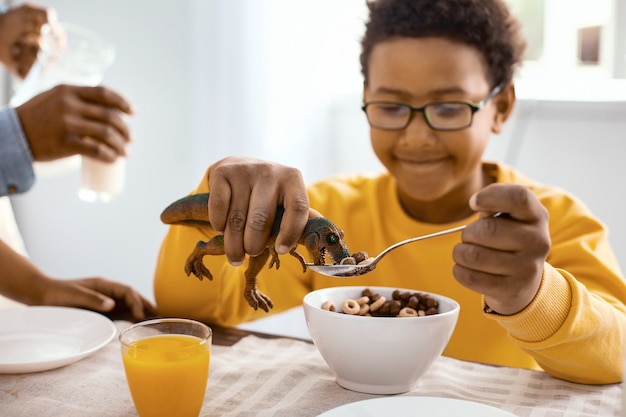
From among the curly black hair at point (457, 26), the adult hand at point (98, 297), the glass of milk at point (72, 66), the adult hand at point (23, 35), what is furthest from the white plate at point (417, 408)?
the adult hand at point (23, 35)

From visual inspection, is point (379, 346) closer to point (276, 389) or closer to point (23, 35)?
point (276, 389)

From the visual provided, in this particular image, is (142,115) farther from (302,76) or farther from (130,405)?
(130,405)

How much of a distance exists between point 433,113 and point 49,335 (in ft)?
2.47

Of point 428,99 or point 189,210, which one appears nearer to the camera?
point 189,210

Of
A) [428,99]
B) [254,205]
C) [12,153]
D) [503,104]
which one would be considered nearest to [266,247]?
[254,205]

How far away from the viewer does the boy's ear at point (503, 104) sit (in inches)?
55.5

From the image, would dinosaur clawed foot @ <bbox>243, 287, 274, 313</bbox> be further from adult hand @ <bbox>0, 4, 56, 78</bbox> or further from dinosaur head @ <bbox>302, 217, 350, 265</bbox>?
adult hand @ <bbox>0, 4, 56, 78</bbox>

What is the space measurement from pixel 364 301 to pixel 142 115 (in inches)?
82.7

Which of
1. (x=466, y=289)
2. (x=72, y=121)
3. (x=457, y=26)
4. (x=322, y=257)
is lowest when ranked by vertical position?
(x=466, y=289)

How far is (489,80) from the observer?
134cm

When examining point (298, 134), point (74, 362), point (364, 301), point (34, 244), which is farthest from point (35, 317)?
point (34, 244)

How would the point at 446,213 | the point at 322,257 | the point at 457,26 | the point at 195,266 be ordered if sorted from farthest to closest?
the point at 446,213 → the point at 457,26 → the point at 195,266 → the point at 322,257

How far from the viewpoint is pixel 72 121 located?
1.23 metres

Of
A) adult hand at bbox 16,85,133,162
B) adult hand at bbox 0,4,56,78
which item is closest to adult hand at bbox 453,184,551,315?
adult hand at bbox 16,85,133,162
